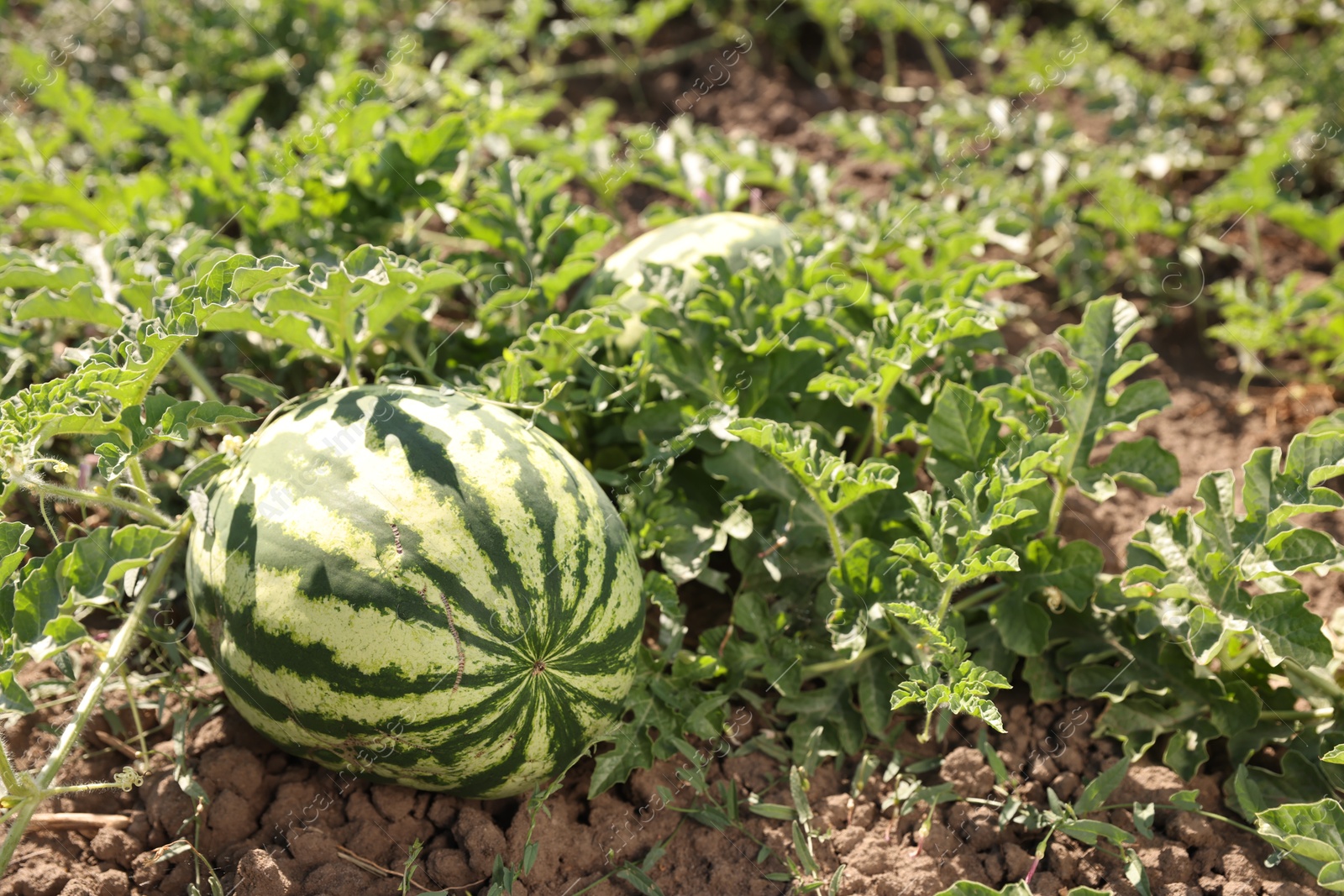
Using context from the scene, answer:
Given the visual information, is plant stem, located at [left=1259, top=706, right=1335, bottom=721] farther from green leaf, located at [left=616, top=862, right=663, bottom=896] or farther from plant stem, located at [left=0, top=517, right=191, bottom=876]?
plant stem, located at [left=0, top=517, right=191, bottom=876]

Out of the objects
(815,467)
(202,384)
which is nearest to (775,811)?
(815,467)

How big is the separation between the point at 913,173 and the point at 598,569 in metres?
2.52

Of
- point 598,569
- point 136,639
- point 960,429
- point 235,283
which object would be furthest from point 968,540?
point 136,639

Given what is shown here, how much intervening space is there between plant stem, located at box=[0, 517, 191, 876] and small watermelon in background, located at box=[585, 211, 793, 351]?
4.33ft

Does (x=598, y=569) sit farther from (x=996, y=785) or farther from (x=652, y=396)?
(x=996, y=785)

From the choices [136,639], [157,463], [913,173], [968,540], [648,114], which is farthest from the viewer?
[648,114]

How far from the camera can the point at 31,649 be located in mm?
1944

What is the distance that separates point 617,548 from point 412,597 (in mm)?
489

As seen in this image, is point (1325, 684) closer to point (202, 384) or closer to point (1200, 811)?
point (1200, 811)

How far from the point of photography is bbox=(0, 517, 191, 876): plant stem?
6.70 feet

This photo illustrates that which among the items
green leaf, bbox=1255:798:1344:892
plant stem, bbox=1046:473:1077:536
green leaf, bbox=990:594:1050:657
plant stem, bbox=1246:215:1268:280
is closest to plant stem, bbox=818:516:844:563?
green leaf, bbox=990:594:1050:657

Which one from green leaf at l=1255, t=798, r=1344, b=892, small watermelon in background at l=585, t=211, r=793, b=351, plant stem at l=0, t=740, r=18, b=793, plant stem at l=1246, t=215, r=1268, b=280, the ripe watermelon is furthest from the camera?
plant stem at l=1246, t=215, r=1268, b=280

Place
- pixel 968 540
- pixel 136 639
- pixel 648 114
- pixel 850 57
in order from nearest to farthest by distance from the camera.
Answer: pixel 968 540, pixel 136 639, pixel 648 114, pixel 850 57

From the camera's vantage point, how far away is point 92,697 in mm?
2201
